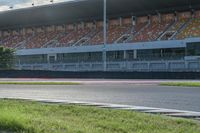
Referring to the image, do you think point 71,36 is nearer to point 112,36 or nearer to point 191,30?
point 112,36

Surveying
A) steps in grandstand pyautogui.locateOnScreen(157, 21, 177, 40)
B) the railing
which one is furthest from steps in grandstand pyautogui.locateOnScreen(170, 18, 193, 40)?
the railing

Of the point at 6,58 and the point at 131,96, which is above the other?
the point at 6,58

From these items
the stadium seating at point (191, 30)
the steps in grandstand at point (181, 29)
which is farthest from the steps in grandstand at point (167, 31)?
the stadium seating at point (191, 30)

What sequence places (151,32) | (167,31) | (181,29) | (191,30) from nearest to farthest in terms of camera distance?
(191,30), (181,29), (167,31), (151,32)

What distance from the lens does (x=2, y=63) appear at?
178 ft

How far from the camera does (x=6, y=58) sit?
54.9m

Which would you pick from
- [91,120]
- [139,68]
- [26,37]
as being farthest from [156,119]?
[26,37]

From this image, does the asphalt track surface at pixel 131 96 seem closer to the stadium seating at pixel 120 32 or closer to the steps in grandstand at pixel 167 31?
the stadium seating at pixel 120 32

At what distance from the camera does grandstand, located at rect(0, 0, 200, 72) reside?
54844 mm

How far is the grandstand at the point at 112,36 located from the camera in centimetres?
5484

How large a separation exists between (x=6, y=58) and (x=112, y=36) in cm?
1804

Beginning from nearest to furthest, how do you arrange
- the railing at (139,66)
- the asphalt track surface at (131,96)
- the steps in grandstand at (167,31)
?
the asphalt track surface at (131,96)
the railing at (139,66)
the steps in grandstand at (167,31)

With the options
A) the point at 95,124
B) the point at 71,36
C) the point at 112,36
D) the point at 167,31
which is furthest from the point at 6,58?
the point at 95,124

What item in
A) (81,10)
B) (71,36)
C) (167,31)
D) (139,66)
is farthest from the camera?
(71,36)
